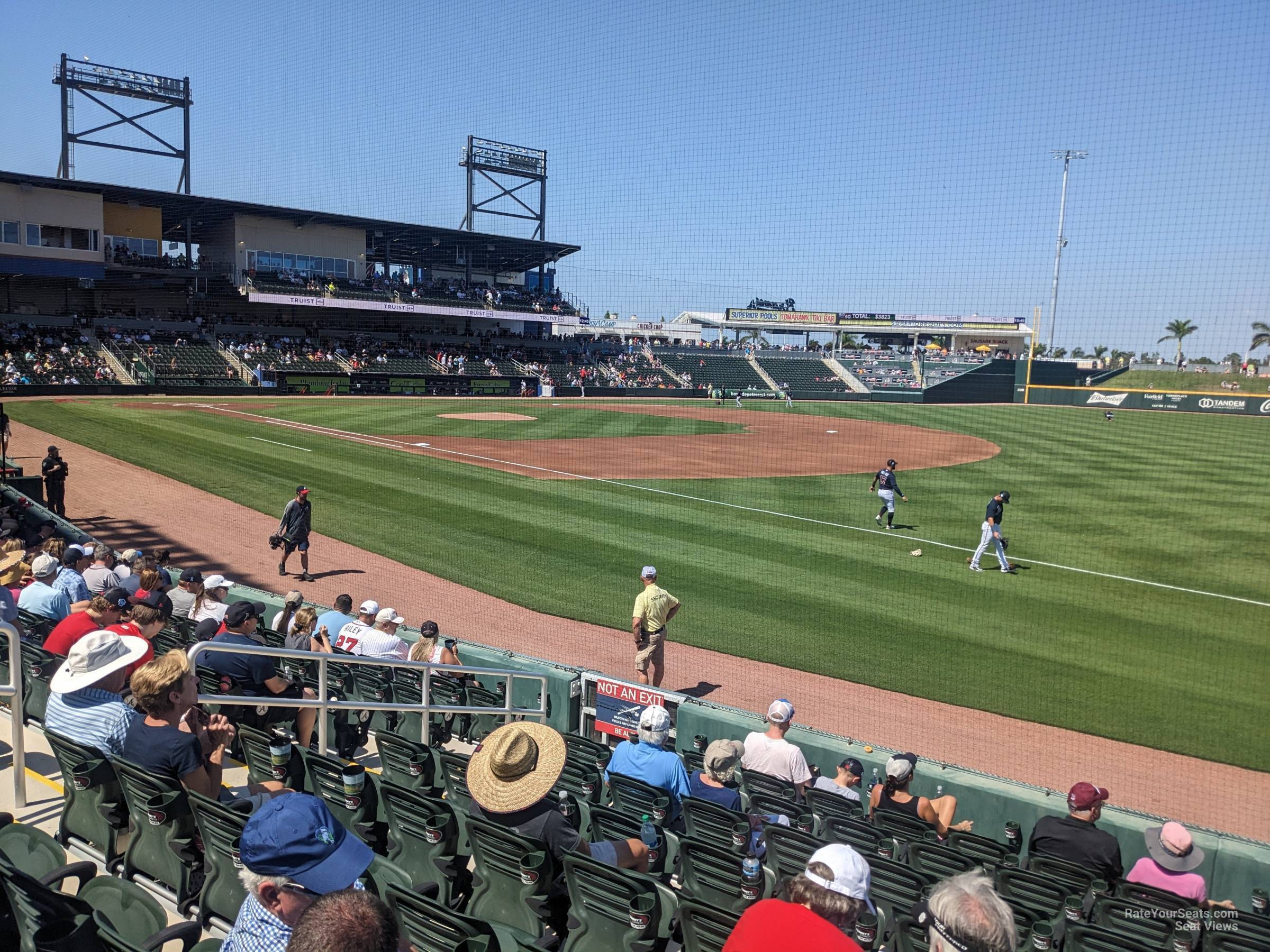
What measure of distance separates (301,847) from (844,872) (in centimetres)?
186

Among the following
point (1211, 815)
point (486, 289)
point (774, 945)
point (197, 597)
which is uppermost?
point (486, 289)

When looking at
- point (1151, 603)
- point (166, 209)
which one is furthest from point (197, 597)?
point (166, 209)

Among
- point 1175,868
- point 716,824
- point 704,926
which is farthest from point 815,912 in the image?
point 1175,868

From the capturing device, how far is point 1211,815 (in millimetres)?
8258

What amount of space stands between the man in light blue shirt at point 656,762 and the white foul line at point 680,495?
1361 centimetres

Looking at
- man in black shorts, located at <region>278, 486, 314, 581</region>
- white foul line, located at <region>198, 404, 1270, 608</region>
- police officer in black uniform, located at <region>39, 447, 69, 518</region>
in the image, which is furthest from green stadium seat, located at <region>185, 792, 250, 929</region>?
white foul line, located at <region>198, 404, 1270, 608</region>

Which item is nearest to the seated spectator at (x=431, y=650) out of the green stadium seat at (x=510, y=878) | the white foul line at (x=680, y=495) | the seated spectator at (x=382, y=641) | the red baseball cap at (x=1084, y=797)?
the seated spectator at (x=382, y=641)

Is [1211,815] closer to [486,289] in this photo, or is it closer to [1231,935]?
[1231,935]

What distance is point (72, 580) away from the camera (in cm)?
823

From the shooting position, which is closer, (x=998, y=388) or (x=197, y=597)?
(x=197, y=597)

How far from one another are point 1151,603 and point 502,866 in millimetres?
14357

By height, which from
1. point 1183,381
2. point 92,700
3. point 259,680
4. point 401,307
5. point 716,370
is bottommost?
point 259,680

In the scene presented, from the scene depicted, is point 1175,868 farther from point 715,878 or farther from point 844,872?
point 844,872

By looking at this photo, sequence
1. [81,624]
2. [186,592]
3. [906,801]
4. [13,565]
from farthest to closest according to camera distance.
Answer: [186,592], [13,565], [81,624], [906,801]
